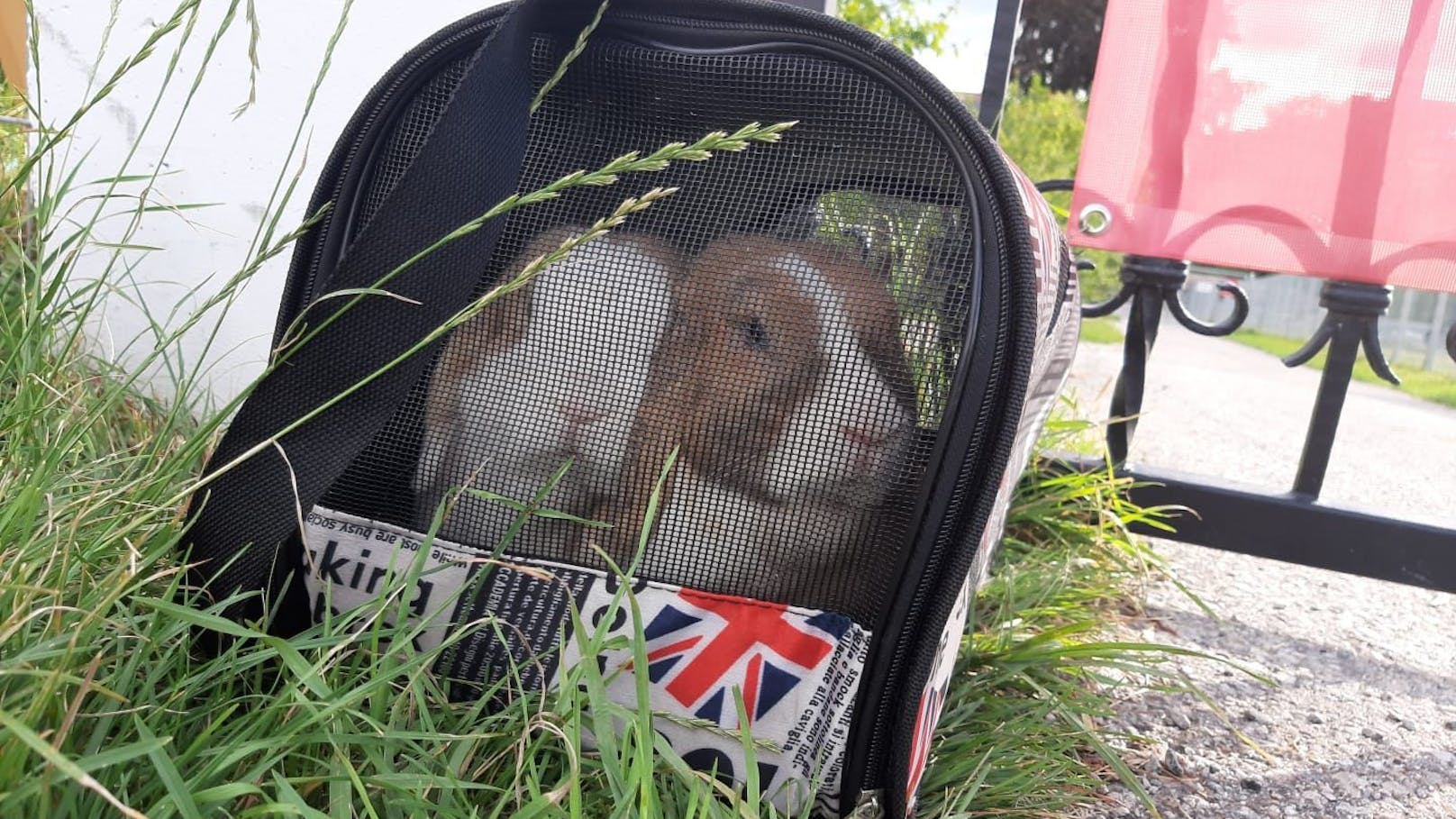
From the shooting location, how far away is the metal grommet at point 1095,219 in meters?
1.72

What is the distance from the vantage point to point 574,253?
0.99 m

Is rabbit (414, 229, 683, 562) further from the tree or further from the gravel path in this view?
the tree

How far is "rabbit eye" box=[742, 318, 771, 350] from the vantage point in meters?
0.94

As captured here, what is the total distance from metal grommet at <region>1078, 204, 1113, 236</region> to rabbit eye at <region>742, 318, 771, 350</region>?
98 centimetres

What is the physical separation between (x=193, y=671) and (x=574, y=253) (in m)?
0.47

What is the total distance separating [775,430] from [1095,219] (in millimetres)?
1017

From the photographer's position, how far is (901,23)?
3.40 meters

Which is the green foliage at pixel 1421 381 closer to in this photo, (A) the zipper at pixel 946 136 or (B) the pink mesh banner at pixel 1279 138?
(B) the pink mesh banner at pixel 1279 138

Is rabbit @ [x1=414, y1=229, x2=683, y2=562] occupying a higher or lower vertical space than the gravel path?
higher

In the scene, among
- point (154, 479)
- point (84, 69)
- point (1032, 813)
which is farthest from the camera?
point (84, 69)

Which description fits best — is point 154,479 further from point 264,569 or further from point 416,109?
point 416,109

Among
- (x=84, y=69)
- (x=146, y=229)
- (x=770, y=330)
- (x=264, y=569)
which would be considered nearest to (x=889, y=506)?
(x=770, y=330)

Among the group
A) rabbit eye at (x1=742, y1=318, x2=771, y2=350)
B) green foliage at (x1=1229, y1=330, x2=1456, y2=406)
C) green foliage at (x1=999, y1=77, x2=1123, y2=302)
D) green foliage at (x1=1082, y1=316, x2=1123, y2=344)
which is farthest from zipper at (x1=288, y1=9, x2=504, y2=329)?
green foliage at (x1=1082, y1=316, x2=1123, y2=344)

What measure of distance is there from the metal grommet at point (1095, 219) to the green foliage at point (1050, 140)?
135 inches
